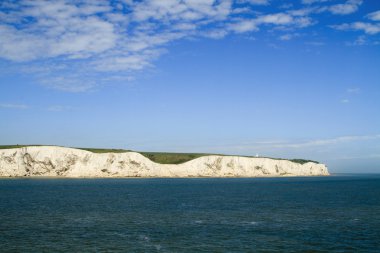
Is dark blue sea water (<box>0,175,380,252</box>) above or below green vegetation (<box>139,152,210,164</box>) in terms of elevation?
below

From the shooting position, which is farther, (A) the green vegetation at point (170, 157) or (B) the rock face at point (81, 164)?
(A) the green vegetation at point (170, 157)

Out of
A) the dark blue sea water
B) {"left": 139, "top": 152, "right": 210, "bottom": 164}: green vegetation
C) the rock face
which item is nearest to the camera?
the dark blue sea water

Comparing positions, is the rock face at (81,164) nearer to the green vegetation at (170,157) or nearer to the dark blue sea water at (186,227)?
the green vegetation at (170,157)

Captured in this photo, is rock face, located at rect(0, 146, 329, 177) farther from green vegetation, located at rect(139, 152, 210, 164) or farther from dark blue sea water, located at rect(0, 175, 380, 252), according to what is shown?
dark blue sea water, located at rect(0, 175, 380, 252)

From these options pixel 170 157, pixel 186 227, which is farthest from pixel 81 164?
pixel 186 227

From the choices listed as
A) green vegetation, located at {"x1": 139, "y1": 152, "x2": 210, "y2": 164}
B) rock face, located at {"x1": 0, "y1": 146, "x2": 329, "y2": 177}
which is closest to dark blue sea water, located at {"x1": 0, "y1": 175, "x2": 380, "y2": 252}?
rock face, located at {"x1": 0, "y1": 146, "x2": 329, "y2": 177}

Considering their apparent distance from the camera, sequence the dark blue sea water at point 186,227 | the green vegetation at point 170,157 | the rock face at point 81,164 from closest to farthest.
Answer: the dark blue sea water at point 186,227 < the rock face at point 81,164 < the green vegetation at point 170,157

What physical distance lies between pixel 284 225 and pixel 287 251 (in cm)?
1143

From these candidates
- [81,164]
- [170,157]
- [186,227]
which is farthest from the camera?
[170,157]

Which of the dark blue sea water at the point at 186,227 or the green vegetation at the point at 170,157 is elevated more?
the green vegetation at the point at 170,157

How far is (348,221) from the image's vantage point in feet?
147

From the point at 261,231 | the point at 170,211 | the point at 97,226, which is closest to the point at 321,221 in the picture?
the point at 261,231

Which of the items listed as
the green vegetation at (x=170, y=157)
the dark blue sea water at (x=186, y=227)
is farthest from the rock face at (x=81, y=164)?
the dark blue sea water at (x=186, y=227)

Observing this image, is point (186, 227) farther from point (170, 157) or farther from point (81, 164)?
point (170, 157)
